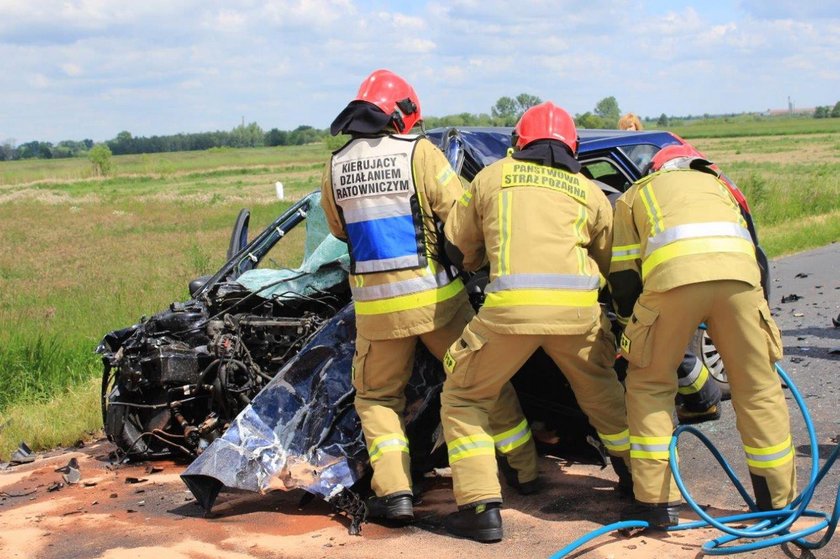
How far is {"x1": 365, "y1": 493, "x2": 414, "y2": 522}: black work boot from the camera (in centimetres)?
463

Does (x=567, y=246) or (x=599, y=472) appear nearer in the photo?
(x=567, y=246)

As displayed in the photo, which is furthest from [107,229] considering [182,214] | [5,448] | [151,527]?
[151,527]

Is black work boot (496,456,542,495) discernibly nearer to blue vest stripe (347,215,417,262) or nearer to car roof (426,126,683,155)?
blue vest stripe (347,215,417,262)

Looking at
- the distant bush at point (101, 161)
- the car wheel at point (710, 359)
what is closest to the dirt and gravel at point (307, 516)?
the car wheel at point (710, 359)

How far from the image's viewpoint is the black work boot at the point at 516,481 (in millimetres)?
4973

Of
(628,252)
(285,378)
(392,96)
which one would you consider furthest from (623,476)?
(392,96)

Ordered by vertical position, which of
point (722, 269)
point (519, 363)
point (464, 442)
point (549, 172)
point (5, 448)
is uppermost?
point (549, 172)

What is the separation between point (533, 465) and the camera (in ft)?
16.3

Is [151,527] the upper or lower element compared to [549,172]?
lower

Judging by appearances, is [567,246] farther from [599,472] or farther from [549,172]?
[599,472]

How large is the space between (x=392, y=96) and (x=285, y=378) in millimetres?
1639

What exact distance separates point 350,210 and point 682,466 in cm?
223

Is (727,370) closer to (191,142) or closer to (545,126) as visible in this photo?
(545,126)

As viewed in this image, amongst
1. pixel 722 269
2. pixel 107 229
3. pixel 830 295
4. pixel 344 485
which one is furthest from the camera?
pixel 107 229
